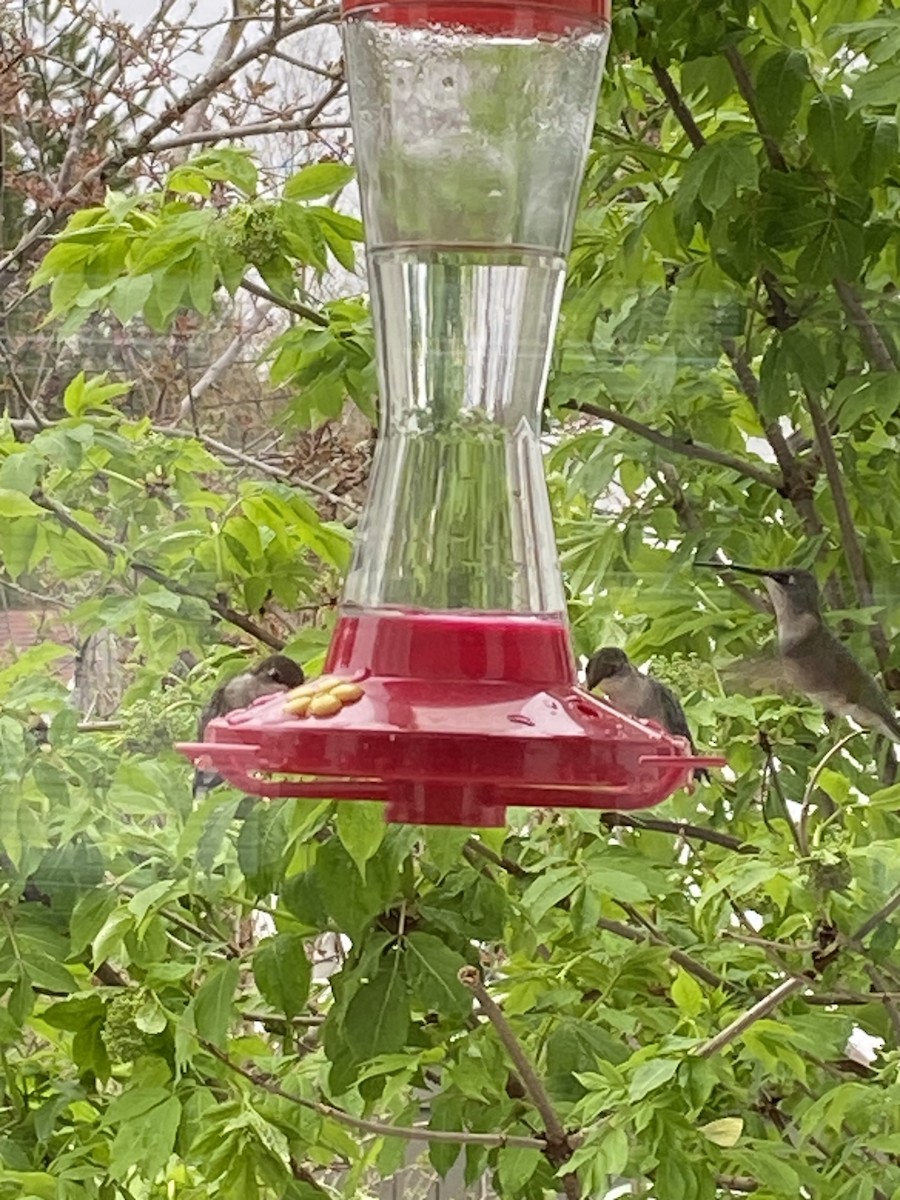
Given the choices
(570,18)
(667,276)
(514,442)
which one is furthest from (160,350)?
(570,18)

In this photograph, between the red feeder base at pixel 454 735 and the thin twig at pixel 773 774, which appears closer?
the red feeder base at pixel 454 735

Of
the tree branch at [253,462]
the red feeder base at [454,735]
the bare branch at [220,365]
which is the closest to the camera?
the red feeder base at [454,735]

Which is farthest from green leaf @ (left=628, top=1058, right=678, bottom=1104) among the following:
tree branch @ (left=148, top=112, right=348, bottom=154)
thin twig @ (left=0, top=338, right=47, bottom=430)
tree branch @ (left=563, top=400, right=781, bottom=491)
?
tree branch @ (left=148, top=112, right=348, bottom=154)

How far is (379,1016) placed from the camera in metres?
1.01

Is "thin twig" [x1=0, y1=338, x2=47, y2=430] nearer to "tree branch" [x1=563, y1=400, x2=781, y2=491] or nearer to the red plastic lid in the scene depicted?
"tree branch" [x1=563, y1=400, x2=781, y2=491]

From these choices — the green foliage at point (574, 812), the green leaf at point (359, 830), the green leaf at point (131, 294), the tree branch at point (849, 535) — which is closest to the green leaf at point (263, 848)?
the green foliage at point (574, 812)

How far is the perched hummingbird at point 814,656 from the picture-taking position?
1163mm

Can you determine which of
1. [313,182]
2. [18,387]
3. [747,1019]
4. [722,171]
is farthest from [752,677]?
[18,387]

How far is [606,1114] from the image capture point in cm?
107

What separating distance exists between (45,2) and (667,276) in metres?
0.66

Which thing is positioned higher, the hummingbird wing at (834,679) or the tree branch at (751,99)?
the tree branch at (751,99)

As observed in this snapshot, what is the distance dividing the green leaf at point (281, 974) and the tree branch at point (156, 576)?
0.21m

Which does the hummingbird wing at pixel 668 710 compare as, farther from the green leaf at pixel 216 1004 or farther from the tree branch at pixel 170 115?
the tree branch at pixel 170 115

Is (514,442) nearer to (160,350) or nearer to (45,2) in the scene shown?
(160,350)
